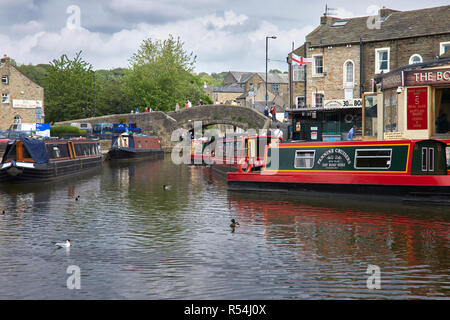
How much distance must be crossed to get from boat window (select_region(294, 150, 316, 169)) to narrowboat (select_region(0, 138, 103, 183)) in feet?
39.4

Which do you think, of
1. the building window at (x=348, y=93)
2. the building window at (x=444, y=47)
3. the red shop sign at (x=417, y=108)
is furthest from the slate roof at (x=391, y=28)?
the red shop sign at (x=417, y=108)

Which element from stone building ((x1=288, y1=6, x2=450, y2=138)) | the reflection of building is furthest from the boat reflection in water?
stone building ((x1=288, y1=6, x2=450, y2=138))

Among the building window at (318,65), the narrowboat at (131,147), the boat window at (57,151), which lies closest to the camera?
the boat window at (57,151)

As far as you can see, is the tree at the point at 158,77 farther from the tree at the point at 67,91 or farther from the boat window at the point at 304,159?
the boat window at the point at 304,159

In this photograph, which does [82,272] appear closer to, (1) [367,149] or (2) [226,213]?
(2) [226,213]

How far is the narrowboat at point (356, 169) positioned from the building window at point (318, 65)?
705 inches

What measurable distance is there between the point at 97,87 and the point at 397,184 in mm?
51707

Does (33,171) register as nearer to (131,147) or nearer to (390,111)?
(390,111)

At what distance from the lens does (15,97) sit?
163ft

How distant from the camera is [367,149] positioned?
16.3 m

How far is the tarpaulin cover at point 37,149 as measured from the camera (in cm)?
2327

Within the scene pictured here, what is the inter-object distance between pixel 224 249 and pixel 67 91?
53.3 meters

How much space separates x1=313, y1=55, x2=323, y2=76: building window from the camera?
35.3 meters
